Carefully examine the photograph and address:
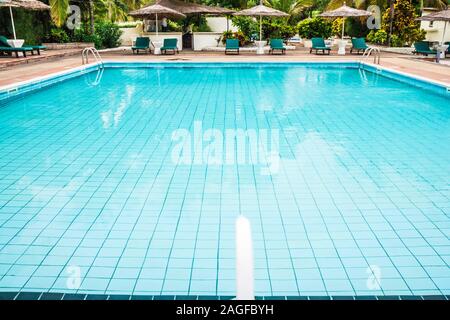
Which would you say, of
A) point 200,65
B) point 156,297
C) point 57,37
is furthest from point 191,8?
point 156,297

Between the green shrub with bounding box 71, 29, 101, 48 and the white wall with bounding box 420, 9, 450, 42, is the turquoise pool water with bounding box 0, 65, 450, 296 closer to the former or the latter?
the green shrub with bounding box 71, 29, 101, 48

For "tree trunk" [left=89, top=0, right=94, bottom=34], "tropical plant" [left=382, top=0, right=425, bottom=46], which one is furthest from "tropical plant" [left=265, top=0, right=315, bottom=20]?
"tree trunk" [left=89, top=0, right=94, bottom=34]

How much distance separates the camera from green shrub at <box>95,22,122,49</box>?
21609mm

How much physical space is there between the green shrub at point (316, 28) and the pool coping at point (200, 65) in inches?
252

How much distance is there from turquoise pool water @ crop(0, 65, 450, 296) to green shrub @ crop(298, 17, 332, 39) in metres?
13.0

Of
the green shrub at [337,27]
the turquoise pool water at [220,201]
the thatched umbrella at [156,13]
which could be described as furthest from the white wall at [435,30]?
the turquoise pool water at [220,201]

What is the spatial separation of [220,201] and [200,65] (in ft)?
37.6

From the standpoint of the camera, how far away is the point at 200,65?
49.6ft

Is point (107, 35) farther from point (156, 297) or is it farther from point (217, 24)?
point (156, 297)

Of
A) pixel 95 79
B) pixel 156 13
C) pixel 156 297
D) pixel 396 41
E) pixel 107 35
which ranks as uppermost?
pixel 156 13

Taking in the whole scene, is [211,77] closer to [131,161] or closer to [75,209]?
[131,161]
